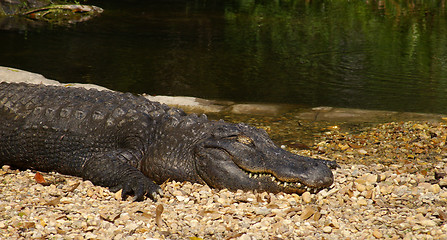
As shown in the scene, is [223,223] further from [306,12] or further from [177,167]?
[306,12]

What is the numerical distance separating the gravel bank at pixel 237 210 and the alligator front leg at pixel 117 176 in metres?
0.09

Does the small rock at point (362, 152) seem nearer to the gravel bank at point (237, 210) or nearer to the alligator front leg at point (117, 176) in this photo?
the gravel bank at point (237, 210)

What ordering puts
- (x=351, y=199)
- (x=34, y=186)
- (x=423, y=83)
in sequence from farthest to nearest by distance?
(x=423, y=83) → (x=34, y=186) → (x=351, y=199)

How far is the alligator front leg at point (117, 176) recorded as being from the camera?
14.3 feet

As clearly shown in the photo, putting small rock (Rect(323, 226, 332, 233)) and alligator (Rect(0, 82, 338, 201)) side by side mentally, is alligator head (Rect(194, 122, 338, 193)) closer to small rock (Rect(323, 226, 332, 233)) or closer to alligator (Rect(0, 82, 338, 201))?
alligator (Rect(0, 82, 338, 201))

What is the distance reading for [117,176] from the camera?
15.2 feet

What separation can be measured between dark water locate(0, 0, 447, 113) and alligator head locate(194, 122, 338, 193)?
4.75 m

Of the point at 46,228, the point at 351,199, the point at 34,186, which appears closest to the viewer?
the point at 46,228

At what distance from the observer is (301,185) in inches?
168

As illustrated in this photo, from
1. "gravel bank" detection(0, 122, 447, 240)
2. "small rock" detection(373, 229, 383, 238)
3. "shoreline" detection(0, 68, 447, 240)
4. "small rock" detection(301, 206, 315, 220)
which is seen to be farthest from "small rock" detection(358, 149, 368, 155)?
"small rock" detection(373, 229, 383, 238)

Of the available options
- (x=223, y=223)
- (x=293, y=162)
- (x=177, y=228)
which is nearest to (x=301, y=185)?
(x=293, y=162)

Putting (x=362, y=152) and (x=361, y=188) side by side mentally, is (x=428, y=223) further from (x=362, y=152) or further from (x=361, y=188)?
(x=362, y=152)

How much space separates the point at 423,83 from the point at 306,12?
10.7m

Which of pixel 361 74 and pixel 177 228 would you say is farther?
pixel 361 74
